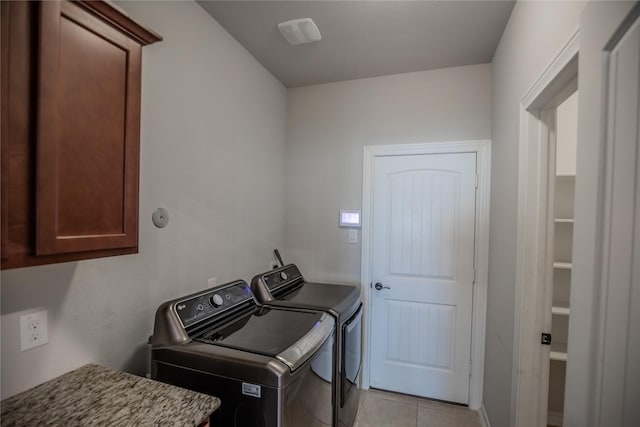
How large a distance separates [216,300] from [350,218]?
4.75ft

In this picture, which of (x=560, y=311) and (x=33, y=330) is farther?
(x=560, y=311)

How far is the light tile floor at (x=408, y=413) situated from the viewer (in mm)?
2127

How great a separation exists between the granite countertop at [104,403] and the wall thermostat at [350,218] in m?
1.83

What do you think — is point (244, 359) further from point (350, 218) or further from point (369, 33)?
point (369, 33)

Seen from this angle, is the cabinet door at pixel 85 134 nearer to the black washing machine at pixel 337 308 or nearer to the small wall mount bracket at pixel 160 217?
the small wall mount bracket at pixel 160 217

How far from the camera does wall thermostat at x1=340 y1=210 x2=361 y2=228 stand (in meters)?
2.59

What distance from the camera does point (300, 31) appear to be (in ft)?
6.25

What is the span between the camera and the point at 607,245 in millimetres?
627

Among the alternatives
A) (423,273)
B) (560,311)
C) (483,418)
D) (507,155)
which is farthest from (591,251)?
(483,418)

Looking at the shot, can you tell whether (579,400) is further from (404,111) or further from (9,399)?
(404,111)

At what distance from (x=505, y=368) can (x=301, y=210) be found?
1915 millimetres

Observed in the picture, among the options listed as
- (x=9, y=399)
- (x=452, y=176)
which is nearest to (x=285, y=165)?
(x=452, y=176)

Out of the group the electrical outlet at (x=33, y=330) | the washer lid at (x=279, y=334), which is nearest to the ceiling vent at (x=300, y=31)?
the washer lid at (x=279, y=334)

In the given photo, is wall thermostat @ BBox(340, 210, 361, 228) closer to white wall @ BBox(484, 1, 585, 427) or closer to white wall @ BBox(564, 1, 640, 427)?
white wall @ BBox(484, 1, 585, 427)
